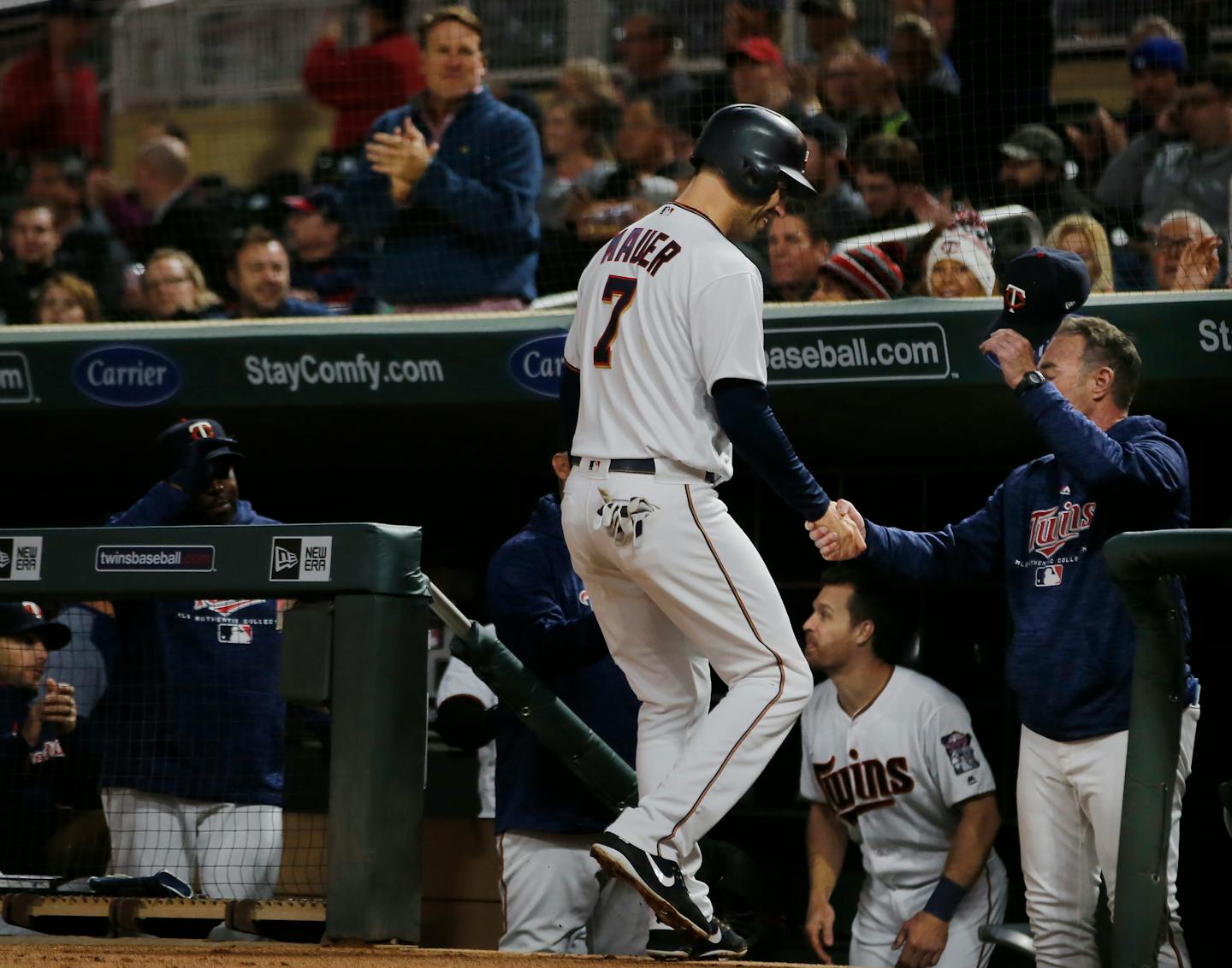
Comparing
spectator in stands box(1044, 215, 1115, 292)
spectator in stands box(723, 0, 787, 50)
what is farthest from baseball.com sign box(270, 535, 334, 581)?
spectator in stands box(723, 0, 787, 50)

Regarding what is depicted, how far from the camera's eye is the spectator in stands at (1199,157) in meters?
5.18

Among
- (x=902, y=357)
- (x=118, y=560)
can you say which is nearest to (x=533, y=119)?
(x=902, y=357)

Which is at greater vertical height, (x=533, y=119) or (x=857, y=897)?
(x=533, y=119)

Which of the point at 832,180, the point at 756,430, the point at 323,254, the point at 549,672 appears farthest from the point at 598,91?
the point at 756,430

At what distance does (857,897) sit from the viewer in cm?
530

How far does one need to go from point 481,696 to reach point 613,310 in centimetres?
179

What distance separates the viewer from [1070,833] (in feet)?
11.4

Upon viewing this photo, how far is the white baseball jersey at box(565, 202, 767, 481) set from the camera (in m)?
3.15

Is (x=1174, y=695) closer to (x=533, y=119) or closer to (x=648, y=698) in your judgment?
(x=648, y=698)

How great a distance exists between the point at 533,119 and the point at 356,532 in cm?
325

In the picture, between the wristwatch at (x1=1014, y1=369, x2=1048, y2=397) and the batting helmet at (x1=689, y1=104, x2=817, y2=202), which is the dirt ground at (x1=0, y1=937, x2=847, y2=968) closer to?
the wristwatch at (x1=1014, y1=369, x2=1048, y2=397)

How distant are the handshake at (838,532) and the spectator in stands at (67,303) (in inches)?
142

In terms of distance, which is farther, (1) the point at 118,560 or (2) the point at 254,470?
(2) the point at 254,470

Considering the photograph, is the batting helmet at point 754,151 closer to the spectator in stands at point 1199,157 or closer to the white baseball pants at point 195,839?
the white baseball pants at point 195,839
